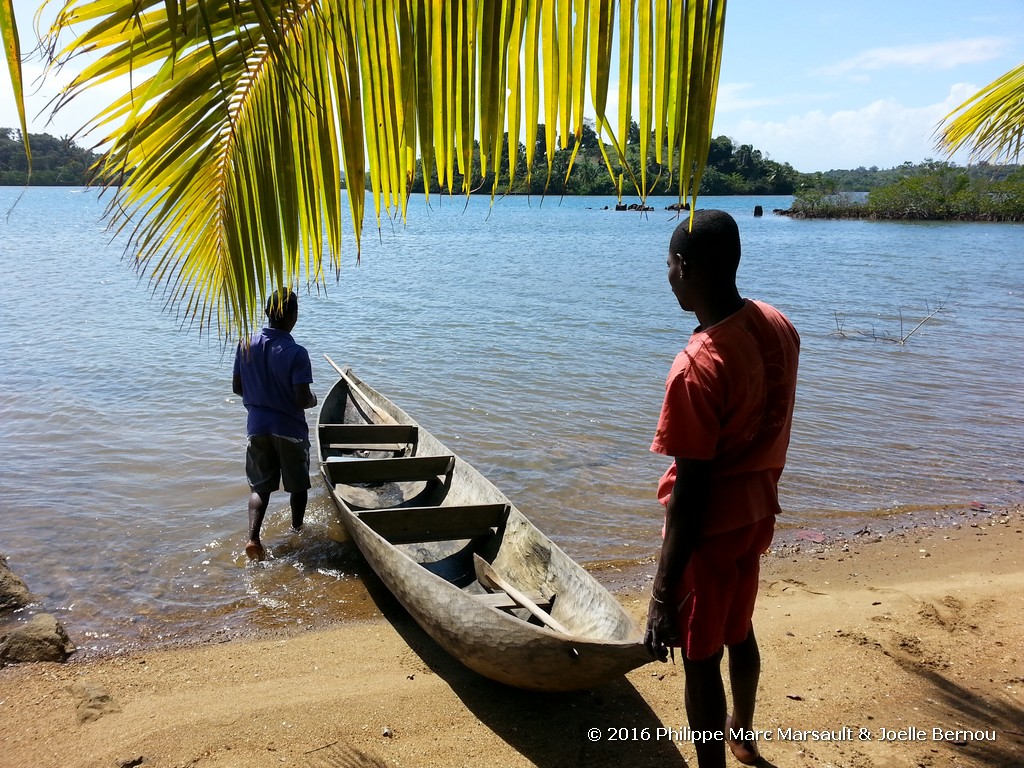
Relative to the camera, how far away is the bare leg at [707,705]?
2.79 m

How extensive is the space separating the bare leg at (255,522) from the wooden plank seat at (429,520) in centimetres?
143

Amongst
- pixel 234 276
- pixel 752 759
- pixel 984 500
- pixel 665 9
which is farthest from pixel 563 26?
pixel 984 500

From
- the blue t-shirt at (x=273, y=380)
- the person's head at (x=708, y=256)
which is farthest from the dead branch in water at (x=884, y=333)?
the person's head at (x=708, y=256)

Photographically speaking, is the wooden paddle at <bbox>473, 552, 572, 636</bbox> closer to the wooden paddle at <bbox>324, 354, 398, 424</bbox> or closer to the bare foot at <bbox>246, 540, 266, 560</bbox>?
the bare foot at <bbox>246, 540, 266, 560</bbox>

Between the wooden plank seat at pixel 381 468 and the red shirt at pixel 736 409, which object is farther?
the wooden plank seat at pixel 381 468

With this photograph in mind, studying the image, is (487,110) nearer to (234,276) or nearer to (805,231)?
(234,276)

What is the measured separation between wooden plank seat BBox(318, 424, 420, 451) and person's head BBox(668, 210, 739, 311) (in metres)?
4.82

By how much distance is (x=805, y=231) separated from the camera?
52.2 m

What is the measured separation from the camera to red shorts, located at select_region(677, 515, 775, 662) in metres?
2.66

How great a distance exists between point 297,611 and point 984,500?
6.51 metres

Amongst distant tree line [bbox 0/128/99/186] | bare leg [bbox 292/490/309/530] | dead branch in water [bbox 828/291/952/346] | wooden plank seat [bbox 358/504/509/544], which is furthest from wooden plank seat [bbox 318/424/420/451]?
dead branch in water [bbox 828/291/952/346]

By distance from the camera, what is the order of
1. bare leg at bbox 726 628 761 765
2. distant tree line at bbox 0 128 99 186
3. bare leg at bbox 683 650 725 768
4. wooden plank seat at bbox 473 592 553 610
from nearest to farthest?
distant tree line at bbox 0 128 99 186 < bare leg at bbox 683 650 725 768 < bare leg at bbox 726 628 761 765 < wooden plank seat at bbox 473 592 553 610

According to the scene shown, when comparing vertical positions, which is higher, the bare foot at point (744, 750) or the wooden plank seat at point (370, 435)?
the wooden plank seat at point (370, 435)

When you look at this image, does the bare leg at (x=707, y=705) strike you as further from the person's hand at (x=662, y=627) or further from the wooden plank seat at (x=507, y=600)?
the wooden plank seat at (x=507, y=600)
